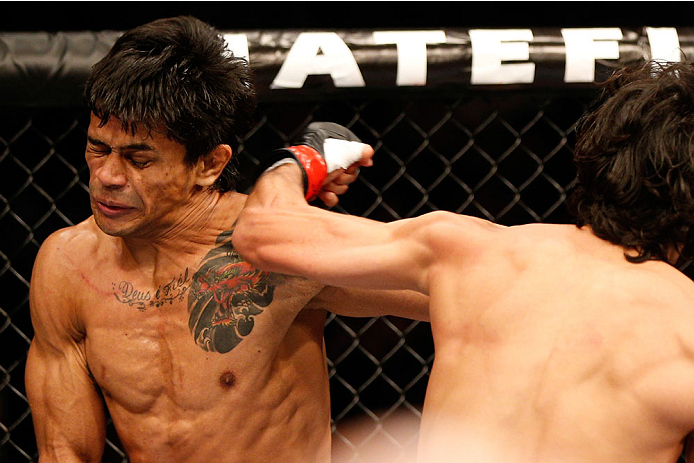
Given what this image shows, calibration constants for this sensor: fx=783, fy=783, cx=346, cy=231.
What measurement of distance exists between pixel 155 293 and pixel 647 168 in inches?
35.0

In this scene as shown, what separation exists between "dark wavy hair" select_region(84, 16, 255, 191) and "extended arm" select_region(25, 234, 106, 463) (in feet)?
1.20

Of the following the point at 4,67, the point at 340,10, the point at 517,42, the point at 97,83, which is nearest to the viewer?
the point at 97,83

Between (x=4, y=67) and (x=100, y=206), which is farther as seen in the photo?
(x=4, y=67)

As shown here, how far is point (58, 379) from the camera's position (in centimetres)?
151

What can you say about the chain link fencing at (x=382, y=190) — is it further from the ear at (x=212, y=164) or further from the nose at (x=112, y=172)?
the nose at (x=112, y=172)

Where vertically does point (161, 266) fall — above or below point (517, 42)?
below

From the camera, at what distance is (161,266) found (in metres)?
1.48

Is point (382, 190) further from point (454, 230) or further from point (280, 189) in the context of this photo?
point (454, 230)

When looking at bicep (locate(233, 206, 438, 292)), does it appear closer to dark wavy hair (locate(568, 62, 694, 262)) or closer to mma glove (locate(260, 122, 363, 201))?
mma glove (locate(260, 122, 363, 201))

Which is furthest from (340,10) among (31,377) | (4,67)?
(31,377)

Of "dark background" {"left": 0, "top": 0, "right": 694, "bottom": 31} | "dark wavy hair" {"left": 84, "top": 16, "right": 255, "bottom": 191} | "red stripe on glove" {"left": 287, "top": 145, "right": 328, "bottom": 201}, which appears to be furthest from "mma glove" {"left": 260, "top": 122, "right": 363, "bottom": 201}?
"dark background" {"left": 0, "top": 0, "right": 694, "bottom": 31}

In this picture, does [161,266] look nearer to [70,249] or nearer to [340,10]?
[70,249]

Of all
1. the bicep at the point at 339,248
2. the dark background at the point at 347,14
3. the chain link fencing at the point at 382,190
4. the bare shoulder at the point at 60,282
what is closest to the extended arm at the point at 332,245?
the bicep at the point at 339,248

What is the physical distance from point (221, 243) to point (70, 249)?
31 centimetres
